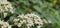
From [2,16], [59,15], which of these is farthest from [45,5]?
[2,16]

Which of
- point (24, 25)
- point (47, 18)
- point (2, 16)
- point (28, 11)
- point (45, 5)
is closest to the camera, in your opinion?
point (24, 25)

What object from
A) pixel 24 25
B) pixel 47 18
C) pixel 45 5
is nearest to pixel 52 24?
pixel 47 18

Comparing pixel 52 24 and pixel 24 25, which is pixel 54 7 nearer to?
pixel 52 24

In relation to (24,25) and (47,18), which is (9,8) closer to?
(24,25)

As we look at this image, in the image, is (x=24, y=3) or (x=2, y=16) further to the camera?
(x=24, y=3)

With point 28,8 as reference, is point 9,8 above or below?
above

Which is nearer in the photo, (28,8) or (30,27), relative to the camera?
(30,27)

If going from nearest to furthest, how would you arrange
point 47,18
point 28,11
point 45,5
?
point 47,18, point 28,11, point 45,5

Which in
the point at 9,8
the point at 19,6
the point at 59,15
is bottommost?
the point at 59,15

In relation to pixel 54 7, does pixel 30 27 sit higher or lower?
higher
